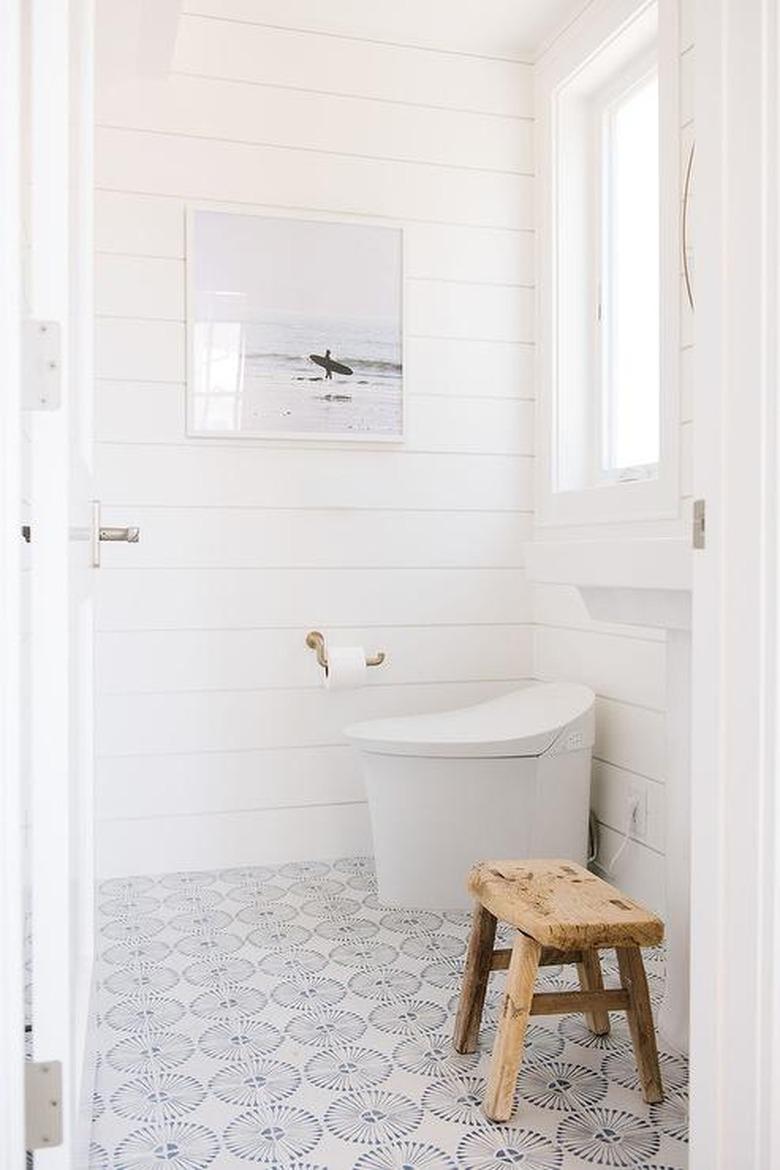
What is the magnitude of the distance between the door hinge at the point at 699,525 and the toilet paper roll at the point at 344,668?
1.72 meters

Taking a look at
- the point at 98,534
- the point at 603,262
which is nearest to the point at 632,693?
the point at 603,262

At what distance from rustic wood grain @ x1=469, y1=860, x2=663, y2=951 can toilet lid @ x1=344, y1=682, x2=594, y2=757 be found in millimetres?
571

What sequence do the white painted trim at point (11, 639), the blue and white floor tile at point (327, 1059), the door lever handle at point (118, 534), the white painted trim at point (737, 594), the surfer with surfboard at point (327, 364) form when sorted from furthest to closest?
the surfer with surfboard at point (327, 364) < the door lever handle at point (118, 534) < the blue and white floor tile at point (327, 1059) < the white painted trim at point (737, 594) < the white painted trim at point (11, 639)

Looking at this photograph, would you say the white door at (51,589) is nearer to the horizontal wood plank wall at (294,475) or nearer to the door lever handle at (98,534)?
the door lever handle at (98,534)

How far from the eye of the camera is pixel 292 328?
3.03 meters

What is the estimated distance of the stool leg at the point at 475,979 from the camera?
1901mm

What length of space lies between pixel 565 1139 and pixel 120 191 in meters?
2.46

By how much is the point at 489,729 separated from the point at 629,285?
→ 1281mm

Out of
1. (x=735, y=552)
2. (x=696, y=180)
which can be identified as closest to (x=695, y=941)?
(x=735, y=552)

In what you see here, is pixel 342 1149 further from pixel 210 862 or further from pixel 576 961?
pixel 210 862

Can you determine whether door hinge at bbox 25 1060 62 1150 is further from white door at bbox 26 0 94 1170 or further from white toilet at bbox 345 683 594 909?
white toilet at bbox 345 683 594 909

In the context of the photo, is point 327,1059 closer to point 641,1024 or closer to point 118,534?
point 641,1024

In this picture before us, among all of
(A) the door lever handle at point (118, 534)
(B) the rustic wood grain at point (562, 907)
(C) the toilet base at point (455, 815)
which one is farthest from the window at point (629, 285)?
(A) the door lever handle at point (118, 534)

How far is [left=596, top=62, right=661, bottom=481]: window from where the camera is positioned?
2.85m
